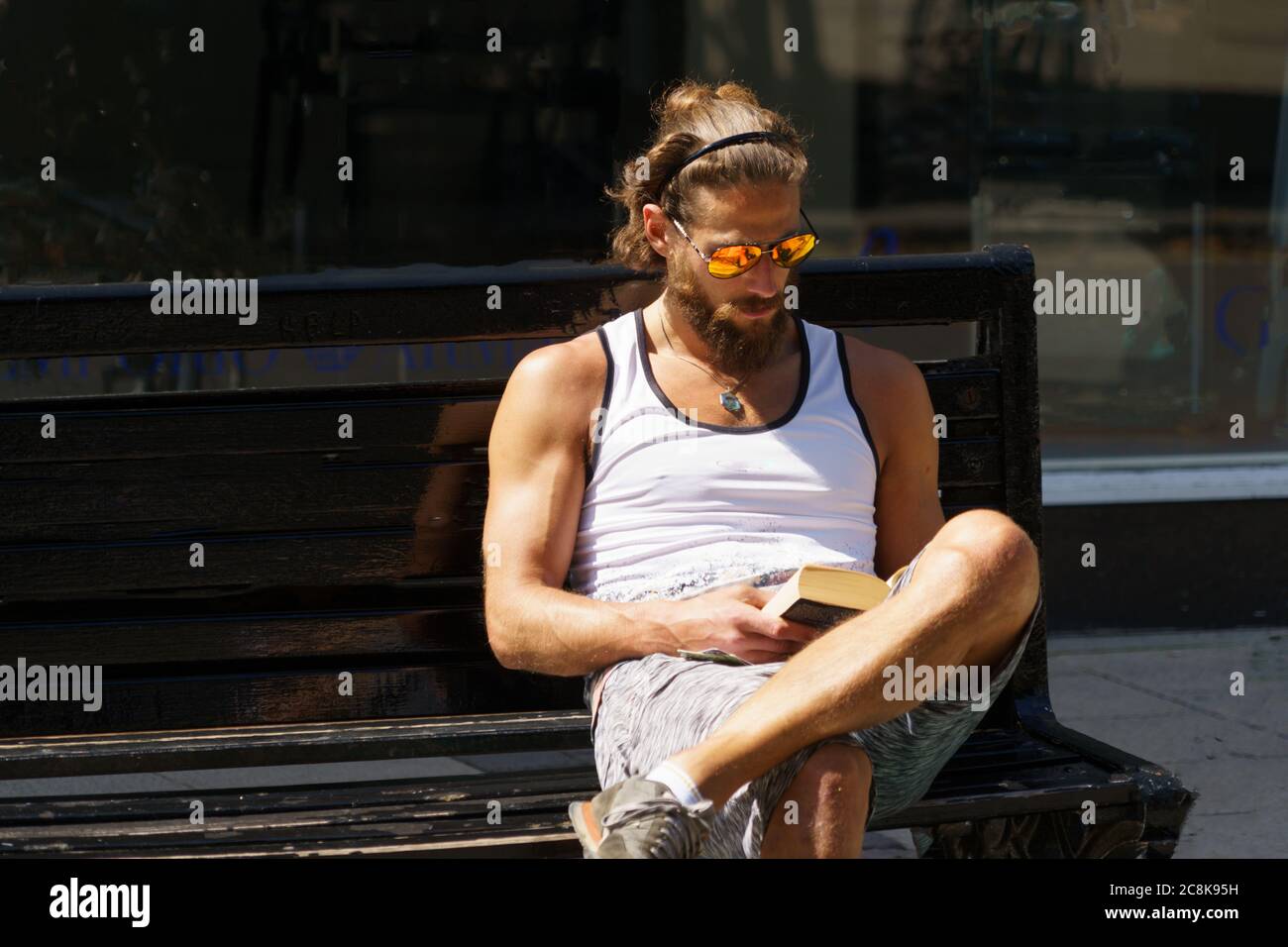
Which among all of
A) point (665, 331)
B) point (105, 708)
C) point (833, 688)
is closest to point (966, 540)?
point (833, 688)

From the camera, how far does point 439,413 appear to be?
3480 mm

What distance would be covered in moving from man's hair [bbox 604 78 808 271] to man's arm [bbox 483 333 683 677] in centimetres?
28

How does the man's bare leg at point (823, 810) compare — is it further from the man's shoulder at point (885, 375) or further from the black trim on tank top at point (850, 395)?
the man's shoulder at point (885, 375)

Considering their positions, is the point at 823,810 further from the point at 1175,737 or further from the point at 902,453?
the point at 1175,737

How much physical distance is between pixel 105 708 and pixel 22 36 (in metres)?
3.53

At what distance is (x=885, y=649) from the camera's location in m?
2.68

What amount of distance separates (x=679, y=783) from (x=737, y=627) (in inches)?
18.5

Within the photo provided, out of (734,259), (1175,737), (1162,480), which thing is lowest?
(1175,737)

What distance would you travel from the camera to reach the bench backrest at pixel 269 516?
336 cm

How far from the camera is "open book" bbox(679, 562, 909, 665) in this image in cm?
284

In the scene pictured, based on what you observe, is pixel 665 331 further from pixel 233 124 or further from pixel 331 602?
pixel 233 124

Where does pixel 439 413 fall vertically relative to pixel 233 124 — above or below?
below

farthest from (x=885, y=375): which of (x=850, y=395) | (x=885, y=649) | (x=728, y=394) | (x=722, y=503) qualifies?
(x=885, y=649)

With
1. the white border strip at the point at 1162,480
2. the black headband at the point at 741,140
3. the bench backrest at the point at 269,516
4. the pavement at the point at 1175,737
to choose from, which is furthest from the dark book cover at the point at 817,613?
the white border strip at the point at 1162,480
